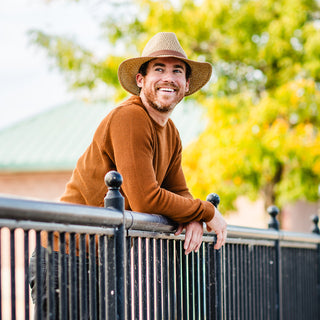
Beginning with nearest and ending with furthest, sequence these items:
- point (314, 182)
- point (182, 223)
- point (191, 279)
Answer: point (182, 223) < point (191, 279) < point (314, 182)

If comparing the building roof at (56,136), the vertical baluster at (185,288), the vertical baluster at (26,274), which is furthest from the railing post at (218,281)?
the building roof at (56,136)

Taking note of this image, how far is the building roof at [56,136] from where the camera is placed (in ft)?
78.0

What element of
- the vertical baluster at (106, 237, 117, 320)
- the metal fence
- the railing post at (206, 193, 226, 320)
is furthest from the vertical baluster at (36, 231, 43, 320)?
the railing post at (206, 193, 226, 320)

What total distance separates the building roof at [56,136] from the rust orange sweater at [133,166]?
17.6 meters

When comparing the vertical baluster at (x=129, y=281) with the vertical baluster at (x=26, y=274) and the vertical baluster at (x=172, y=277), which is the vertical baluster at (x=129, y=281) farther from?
the vertical baluster at (x=26, y=274)

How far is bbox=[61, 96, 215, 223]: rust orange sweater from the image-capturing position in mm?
3016

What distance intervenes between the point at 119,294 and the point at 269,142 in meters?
9.82

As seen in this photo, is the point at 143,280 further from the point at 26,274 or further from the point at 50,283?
the point at 26,274

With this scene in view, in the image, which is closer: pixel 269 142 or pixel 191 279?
pixel 191 279

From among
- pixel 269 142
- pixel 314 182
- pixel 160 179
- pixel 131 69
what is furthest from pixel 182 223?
pixel 314 182

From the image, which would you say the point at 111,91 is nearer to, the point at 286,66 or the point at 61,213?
the point at 286,66

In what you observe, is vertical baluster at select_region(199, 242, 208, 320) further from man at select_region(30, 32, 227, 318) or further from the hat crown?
the hat crown

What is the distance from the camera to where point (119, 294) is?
8.99 ft

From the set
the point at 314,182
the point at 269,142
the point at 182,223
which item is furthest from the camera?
the point at 314,182
